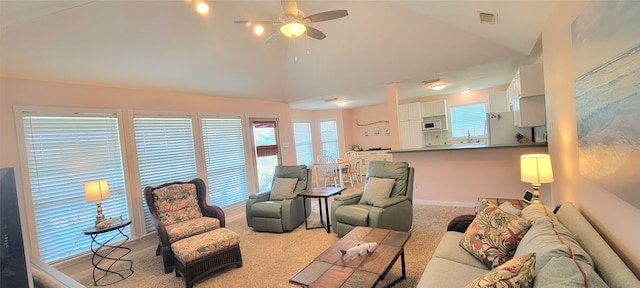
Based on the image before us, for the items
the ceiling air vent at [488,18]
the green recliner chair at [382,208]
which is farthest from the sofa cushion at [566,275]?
the ceiling air vent at [488,18]

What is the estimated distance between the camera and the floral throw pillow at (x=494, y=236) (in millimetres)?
1771

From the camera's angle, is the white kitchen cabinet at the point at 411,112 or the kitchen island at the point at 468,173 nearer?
the kitchen island at the point at 468,173

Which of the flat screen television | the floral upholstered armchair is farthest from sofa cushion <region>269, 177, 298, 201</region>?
the flat screen television

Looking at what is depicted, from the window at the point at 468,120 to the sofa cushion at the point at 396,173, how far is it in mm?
3928

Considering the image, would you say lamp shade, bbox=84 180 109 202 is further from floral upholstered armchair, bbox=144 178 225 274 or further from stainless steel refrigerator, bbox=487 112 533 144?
stainless steel refrigerator, bbox=487 112 533 144

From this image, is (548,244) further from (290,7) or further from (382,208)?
(290,7)

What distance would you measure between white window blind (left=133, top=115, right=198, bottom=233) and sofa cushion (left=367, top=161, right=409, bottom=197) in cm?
291

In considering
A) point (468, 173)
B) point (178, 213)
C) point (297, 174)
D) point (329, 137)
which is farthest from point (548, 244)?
point (329, 137)

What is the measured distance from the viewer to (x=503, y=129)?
4.58m

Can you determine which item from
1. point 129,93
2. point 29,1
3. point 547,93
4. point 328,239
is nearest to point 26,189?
point 129,93

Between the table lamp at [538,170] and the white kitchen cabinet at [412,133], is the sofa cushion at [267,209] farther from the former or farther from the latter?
the white kitchen cabinet at [412,133]

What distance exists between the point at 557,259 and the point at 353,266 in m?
1.19

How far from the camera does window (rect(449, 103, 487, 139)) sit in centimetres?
655

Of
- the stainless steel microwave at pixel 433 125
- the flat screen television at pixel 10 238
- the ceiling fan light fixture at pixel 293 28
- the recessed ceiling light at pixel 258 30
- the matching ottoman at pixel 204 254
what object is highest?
the recessed ceiling light at pixel 258 30
